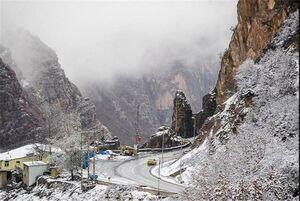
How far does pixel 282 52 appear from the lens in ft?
108

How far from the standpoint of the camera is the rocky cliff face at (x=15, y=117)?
7062 inches

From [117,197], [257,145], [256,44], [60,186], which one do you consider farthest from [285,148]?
[60,186]

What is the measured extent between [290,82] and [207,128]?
1810 inches

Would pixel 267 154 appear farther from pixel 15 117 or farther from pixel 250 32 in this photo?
pixel 15 117

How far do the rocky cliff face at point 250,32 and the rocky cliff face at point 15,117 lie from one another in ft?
363

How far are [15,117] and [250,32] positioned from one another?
133 metres

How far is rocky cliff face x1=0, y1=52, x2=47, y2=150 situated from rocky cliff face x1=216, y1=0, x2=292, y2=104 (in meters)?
111

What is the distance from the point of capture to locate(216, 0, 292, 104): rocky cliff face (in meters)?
61.8

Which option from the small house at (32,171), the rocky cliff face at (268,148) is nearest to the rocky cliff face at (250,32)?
the rocky cliff face at (268,148)

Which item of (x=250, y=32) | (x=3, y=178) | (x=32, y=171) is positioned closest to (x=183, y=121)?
(x=3, y=178)

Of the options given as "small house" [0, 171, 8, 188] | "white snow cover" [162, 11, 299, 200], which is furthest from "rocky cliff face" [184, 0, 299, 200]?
"small house" [0, 171, 8, 188]

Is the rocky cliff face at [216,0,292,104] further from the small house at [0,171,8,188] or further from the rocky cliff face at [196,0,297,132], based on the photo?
the small house at [0,171,8,188]

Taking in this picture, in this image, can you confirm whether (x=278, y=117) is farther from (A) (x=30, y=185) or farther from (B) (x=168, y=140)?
(B) (x=168, y=140)

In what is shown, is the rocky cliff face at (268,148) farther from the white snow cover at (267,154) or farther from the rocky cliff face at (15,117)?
the rocky cliff face at (15,117)
